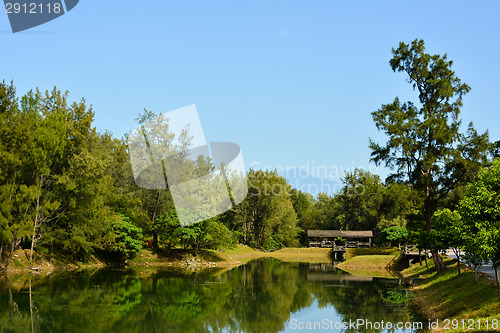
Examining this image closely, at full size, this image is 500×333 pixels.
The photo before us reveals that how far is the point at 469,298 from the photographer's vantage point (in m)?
20.4

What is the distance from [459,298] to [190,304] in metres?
13.6

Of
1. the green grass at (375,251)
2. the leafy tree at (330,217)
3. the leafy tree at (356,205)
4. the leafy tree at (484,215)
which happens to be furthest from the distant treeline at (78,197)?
the leafy tree at (330,217)

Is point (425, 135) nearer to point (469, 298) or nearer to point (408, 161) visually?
point (408, 161)

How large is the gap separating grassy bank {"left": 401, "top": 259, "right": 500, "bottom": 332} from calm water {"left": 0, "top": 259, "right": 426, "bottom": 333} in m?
1.27

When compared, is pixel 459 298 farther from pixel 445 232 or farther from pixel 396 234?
pixel 396 234

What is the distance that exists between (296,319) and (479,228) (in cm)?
977

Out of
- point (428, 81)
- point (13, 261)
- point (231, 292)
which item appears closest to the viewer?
point (231, 292)

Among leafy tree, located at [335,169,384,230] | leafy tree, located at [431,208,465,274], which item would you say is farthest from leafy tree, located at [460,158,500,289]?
leafy tree, located at [335,169,384,230]

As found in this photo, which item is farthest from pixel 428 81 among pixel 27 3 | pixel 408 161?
pixel 27 3

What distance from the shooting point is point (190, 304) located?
2534cm

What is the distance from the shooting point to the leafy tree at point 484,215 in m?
16.5

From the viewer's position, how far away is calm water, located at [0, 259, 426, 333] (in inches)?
783

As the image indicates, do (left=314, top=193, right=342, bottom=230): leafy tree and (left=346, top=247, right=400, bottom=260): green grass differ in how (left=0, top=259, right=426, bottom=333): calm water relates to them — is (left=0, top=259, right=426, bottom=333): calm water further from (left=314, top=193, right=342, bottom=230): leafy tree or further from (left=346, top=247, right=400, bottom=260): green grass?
(left=314, top=193, right=342, bottom=230): leafy tree
